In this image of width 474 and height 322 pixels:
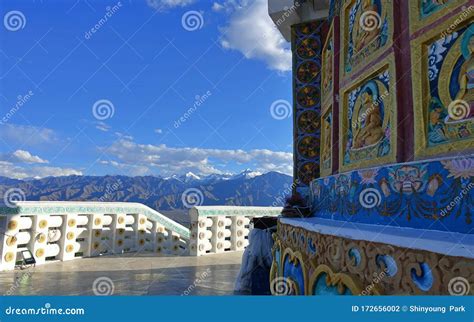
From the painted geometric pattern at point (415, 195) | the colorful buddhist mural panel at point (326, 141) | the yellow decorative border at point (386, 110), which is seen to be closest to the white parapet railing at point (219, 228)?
the colorful buddhist mural panel at point (326, 141)

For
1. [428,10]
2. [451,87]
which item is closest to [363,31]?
[428,10]

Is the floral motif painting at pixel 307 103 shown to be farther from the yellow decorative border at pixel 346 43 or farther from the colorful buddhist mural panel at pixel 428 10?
the colorful buddhist mural panel at pixel 428 10

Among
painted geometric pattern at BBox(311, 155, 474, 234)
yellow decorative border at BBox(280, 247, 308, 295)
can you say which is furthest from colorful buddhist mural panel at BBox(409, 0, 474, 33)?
yellow decorative border at BBox(280, 247, 308, 295)

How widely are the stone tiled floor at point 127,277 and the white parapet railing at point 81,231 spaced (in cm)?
53

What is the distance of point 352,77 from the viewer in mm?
3848

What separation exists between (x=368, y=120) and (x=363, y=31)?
122 cm

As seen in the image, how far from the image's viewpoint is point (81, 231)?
339 inches

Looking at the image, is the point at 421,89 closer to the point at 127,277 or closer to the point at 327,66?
the point at 327,66

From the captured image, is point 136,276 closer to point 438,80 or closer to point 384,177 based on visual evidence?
point 384,177

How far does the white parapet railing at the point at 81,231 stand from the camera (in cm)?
719

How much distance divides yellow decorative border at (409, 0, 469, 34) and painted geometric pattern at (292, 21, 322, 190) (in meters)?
5.09

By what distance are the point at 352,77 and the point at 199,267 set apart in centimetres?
607

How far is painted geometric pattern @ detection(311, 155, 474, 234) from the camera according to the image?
6.53 ft

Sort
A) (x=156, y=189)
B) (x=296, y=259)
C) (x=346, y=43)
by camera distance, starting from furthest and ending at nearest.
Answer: (x=156, y=189)
(x=346, y=43)
(x=296, y=259)
